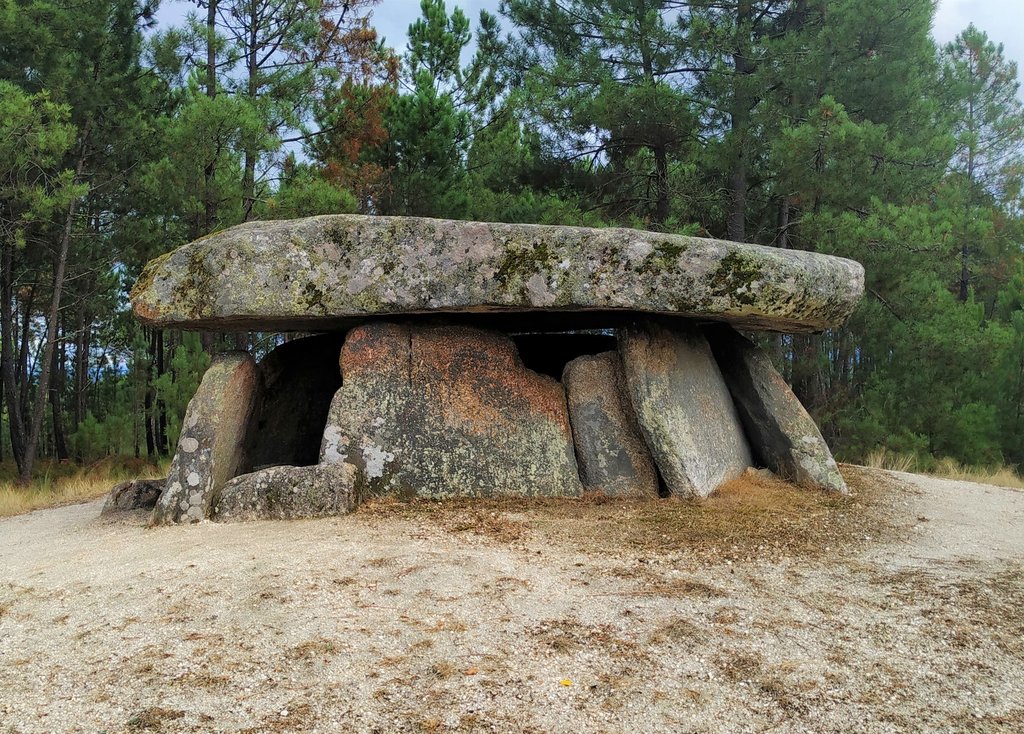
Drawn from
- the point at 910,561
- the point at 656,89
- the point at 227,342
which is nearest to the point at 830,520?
the point at 910,561

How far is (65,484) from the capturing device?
10812mm

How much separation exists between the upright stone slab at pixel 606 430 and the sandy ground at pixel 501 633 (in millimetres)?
1052

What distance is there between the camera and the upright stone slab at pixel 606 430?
6.29 meters

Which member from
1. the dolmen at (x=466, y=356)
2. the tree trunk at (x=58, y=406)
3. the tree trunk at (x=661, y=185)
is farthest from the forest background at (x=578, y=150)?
the dolmen at (x=466, y=356)

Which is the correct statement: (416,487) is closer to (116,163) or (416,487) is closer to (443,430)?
(443,430)

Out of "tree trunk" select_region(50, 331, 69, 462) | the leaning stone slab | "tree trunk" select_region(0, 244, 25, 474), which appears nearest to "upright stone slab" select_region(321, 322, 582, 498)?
the leaning stone slab

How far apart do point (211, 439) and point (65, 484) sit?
619cm

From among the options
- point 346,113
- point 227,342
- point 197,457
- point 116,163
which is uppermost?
point 346,113

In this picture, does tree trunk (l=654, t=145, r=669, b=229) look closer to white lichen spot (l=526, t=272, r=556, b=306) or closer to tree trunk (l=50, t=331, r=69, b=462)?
white lichen spot (l=526, t=272, r=556, b=306)

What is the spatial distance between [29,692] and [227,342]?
46.2 feet

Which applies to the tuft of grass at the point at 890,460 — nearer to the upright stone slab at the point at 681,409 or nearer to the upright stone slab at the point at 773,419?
the upright stone slab at the point at 773,419

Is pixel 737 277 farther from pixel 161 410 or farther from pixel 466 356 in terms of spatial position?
pixel 161 410

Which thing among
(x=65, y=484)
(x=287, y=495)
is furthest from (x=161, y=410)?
(x=287, y=495)

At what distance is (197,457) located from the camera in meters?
5.88
